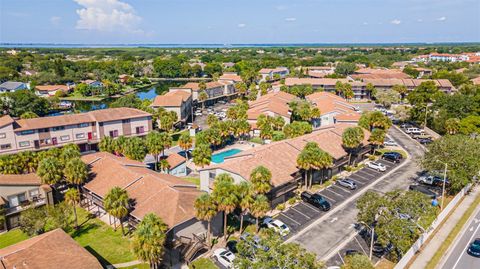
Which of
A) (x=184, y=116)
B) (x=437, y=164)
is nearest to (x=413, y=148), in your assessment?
(x=437, y=164)

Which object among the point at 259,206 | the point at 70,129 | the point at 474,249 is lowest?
the point at 474,249

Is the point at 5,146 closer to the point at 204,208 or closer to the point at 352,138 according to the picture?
the point at 204,208

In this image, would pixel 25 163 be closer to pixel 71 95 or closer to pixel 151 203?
pixel 151 203

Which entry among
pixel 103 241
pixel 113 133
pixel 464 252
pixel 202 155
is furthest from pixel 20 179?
pixel 464 252

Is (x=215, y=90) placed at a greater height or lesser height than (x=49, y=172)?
greater

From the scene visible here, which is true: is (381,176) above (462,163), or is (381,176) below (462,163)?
below

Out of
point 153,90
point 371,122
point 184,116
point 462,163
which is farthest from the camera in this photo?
point 153,90

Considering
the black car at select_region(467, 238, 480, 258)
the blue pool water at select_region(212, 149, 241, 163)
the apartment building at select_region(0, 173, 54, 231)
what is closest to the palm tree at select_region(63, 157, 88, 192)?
the apartment building at select_region(0, 173, 54, 231)
